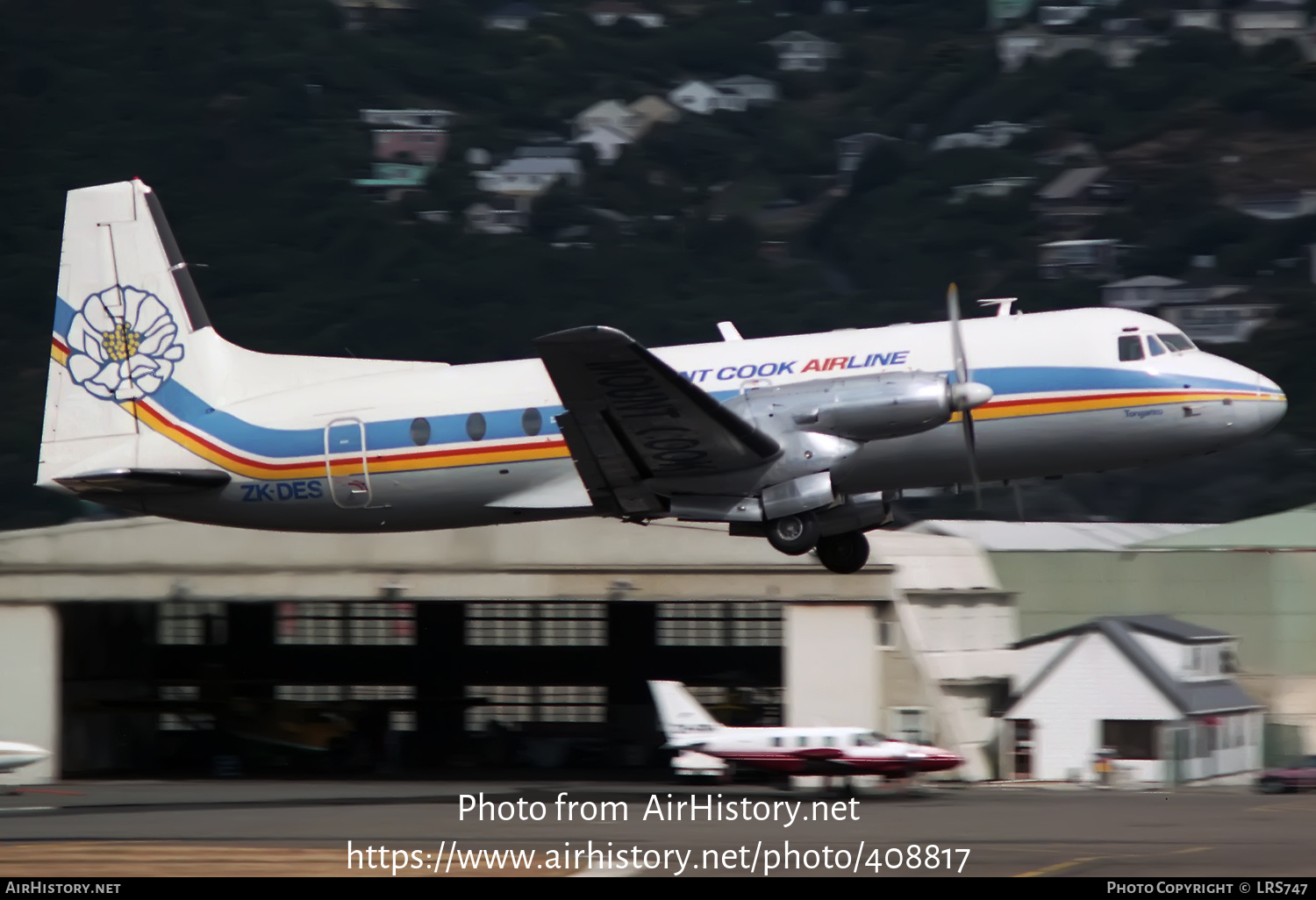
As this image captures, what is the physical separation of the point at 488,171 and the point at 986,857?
133m

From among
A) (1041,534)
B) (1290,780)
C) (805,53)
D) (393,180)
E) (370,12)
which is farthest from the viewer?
(805,53)

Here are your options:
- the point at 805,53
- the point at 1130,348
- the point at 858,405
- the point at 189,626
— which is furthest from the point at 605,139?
the point at 858,405

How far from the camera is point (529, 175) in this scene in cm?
14325

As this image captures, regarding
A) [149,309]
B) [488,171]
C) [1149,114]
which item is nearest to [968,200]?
[1149,114]

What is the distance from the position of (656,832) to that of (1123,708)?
57.3 ft

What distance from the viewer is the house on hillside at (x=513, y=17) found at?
163m

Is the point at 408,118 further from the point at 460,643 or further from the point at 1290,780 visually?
the point at 1290,780

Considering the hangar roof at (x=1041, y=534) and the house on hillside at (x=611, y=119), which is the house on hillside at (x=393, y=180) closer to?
the house on hillside at (x=611, y=119)

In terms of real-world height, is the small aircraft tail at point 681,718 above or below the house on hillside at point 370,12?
below

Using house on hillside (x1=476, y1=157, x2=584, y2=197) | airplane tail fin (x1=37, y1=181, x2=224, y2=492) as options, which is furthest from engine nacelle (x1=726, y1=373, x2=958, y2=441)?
house on hillside (x1=476, y1=157, x2=584, y2=197)

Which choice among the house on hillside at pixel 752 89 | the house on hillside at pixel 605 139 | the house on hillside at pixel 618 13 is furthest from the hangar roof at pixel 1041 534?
the house on hillside at pixel 618 13

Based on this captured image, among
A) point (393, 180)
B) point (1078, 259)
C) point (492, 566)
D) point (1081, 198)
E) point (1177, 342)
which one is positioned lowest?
point (492, 566)

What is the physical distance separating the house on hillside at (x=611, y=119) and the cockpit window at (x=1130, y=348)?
136 meters

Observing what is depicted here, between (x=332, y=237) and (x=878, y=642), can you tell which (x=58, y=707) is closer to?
(x=878, y=642)
